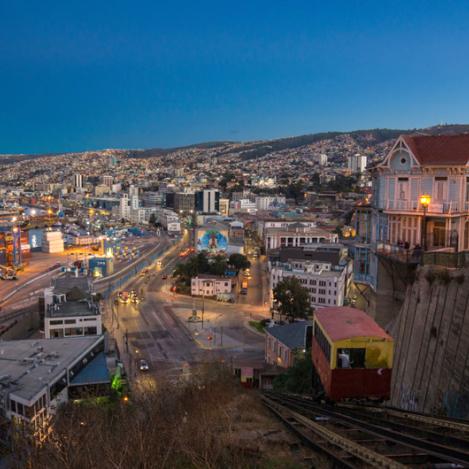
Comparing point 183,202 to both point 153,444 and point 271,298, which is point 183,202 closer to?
point 271,298

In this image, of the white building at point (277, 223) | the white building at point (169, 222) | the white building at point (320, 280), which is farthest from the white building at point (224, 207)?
the white building at point (320, 280)

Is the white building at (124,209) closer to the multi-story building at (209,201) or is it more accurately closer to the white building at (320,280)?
the multi-story building at (209,201)

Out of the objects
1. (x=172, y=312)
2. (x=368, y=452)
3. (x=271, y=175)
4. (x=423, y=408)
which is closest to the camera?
(x=368, y=452)

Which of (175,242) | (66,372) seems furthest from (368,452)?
(175,242)

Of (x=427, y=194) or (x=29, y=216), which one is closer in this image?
(x=427, y=194)

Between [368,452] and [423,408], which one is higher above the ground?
[368,452]

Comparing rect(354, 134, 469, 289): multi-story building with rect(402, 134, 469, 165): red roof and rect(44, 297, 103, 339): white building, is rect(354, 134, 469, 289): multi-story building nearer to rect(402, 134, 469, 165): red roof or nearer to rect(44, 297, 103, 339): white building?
rect(402, 134, 469, 165): red roof

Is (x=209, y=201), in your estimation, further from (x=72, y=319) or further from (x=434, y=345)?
(x=434, y=345)
